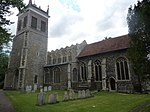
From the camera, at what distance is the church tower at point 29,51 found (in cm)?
2823

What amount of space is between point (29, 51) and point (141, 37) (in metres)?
24.2

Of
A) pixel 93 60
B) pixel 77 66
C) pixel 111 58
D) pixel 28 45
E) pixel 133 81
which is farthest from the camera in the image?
pixel 28 45

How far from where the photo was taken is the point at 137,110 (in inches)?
349

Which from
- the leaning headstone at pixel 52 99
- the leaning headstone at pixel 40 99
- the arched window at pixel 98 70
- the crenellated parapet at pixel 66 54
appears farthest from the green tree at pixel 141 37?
the crenellated parapet at pixel 66 54

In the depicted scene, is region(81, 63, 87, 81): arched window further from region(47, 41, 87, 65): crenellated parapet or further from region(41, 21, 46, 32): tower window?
region(41, 21, 46, 32): tower window

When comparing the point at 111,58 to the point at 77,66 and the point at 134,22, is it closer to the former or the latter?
the point at 77,66

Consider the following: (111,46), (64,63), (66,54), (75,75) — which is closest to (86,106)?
(111,46)

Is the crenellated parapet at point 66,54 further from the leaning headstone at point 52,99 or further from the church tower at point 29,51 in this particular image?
the leaning headstone at point 52,99

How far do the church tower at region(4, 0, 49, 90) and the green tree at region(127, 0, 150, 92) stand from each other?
2203cm

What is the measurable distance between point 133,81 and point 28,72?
18763 mm

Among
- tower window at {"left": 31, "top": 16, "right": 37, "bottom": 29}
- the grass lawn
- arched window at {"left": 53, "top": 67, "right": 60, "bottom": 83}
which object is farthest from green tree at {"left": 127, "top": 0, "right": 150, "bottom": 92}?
tower window at {"left": 31, "top": 16, "right": 37, "bottom": 29}

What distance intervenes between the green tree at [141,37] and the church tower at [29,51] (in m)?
22.0

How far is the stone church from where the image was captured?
2213 centimetres

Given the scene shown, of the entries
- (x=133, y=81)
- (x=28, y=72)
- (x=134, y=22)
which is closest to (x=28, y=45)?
(x=28, y=72)
